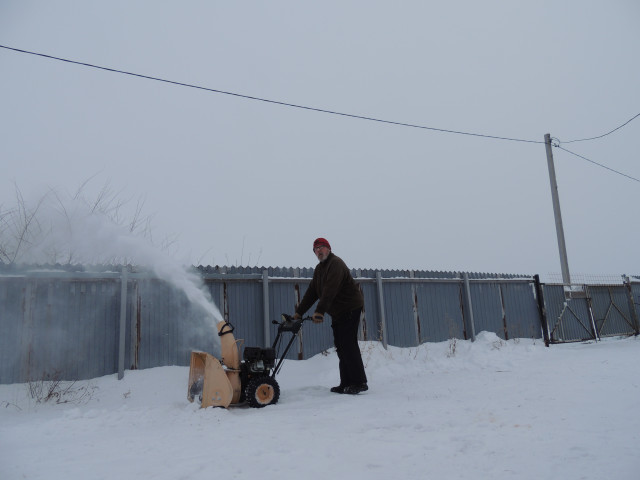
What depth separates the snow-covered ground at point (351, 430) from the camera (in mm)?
2531

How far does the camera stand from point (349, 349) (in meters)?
5.41

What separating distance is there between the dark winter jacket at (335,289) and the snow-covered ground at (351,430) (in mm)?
1040

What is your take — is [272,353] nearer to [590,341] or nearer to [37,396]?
[37,396]

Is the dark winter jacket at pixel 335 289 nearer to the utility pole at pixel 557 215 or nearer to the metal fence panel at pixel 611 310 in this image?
the metal fence panel at pixel 611 310

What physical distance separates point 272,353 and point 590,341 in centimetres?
1041

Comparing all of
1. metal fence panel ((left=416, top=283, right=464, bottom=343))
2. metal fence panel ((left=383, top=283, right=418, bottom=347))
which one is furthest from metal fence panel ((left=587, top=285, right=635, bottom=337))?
metal fence panel ((left=383, top=283, right=418, bottom=347))

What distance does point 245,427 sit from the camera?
3598mm

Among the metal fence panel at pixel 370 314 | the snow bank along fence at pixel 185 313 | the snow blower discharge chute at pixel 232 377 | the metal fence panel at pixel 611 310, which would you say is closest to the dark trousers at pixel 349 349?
the snow blower discharge chute at pixel 232 377

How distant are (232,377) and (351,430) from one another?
5.52 feet

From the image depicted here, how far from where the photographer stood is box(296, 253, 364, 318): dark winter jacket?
5.37m

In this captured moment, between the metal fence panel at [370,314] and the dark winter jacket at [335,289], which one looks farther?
the metal fence panel at [370,314]

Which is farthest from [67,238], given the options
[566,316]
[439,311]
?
[566,316]

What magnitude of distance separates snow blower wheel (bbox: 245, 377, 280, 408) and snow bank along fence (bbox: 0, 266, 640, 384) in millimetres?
2262

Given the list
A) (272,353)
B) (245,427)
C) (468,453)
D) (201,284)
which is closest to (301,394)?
(272,353)
